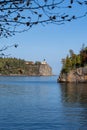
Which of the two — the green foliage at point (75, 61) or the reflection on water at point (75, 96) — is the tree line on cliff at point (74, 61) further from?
the reflection on water at point (75, 96)

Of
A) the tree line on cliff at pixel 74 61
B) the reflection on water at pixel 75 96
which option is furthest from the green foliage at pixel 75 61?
the reflection on water at pixel 75 96

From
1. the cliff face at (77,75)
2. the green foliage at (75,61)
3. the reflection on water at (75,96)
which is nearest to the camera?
the reflection on water at (75,96)

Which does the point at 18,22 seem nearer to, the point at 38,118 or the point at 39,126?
the point at 39,126

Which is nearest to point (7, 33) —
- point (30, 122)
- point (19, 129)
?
point (19, 129)

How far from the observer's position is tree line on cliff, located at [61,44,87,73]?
143m

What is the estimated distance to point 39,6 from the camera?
22.5ft

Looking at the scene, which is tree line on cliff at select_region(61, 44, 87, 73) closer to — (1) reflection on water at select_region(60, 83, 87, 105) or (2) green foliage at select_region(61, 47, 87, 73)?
(2) green foliage at select_region(61, 47, 87, 73)

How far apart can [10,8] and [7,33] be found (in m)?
0.70

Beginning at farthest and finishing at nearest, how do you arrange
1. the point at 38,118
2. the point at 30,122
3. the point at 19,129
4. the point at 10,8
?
the point at 38,118, the point at 30,122, the point at 19,129, the point at 10,8

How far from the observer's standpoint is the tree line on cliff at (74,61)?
143 m

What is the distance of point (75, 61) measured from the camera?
148 meters

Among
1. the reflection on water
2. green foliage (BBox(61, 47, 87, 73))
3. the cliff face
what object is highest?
green foliage (BBox(61, 47, 87, 73))

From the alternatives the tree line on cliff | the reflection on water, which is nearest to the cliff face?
the tree line on cliff

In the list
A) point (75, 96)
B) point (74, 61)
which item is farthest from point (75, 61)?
point (75, 96)
